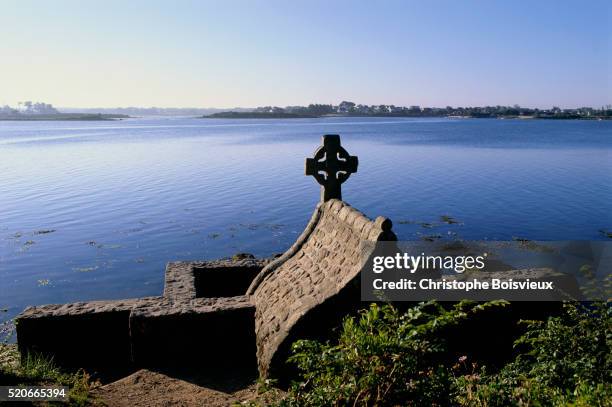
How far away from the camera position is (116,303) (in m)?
10.9

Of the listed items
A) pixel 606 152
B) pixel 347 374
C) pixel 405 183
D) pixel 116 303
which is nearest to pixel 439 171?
pixel 405 183

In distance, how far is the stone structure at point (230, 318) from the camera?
8523 mm

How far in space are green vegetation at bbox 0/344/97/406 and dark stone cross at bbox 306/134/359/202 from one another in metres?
6.10

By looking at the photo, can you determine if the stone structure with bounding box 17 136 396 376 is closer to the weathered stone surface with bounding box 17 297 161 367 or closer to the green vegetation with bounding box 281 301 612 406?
the weathered stone surface with bounding box 17 297 161 367

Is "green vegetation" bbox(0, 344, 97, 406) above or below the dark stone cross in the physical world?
below

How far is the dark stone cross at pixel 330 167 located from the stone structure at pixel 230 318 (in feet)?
2.71

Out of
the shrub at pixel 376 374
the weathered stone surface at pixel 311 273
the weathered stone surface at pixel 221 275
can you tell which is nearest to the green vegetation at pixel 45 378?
the weathered stone surface at pixel 311 273

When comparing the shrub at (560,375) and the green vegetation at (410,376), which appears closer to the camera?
the green vegetation at (410,376)

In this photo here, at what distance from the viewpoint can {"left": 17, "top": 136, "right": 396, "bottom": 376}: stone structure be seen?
852cm

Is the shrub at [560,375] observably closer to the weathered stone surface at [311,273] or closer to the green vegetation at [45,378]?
the weathered stone surface at [311,273]

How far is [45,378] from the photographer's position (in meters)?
8.75

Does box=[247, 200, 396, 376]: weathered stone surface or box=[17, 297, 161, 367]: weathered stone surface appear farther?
box=[17, 297, 161, 367]: weathered stone surface

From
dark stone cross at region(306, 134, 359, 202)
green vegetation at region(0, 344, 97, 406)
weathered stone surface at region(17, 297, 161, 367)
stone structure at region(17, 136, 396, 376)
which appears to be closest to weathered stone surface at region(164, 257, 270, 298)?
stone structure at region(17, 136, 396, 376)

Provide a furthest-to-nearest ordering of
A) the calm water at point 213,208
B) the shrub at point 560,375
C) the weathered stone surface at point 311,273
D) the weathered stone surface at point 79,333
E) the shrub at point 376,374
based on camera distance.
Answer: the calm water at point 213,208 < the weathered stone surface at point 79,333 < the weathered stone surface at point 311,273 < the shrub at point 560,375 < the shrub at point 376,374
